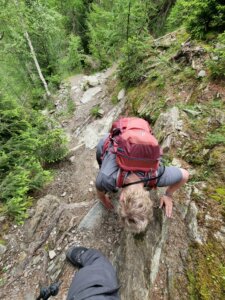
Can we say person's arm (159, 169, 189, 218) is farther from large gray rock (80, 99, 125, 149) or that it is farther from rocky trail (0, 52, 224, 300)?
large gray rock (80, 99, 125, 149)

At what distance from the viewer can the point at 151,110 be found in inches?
285

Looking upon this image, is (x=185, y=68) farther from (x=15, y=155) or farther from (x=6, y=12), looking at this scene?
(x=6, y=12)

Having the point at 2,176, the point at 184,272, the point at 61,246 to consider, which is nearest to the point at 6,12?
the point at 2,176

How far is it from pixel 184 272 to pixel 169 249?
0.40 m

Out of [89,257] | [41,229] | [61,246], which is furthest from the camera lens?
[41,229]

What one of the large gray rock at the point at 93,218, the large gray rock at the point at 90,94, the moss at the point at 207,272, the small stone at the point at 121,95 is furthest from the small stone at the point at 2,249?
the large gray rock at the point at 90,94

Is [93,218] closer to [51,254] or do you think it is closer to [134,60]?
[51,254]

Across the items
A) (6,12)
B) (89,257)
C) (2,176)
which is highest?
(6,12)

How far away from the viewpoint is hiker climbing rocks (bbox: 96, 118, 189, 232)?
3002 mm

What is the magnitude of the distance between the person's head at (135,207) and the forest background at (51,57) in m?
2.84

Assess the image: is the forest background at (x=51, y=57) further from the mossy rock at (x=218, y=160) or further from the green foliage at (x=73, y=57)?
the mossy rock at (x=218, y=160)

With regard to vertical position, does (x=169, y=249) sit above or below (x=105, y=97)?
below

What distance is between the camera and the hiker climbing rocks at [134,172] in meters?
3.00

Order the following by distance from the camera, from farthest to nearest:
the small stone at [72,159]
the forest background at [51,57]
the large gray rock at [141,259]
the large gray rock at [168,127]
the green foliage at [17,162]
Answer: the small stone at [72,159]
the forest background at [51,57]
the large gray rock at [168,127]
the green foliage at [17,162]
the large gray rock at [141,259]
